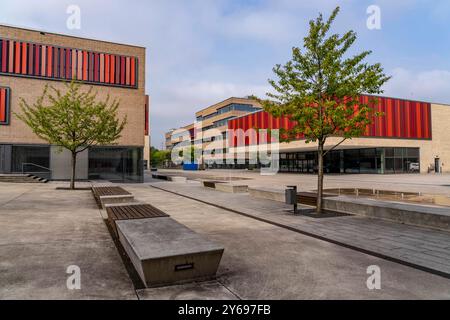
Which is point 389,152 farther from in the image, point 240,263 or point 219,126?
point 219,126

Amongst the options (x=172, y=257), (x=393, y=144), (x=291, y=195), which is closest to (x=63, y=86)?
(x=291, y=195)

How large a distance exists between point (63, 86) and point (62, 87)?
0.13 m

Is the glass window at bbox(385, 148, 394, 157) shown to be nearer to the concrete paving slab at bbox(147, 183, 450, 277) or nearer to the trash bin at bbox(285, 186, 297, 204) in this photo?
the concrete paving slab at bbox(147, 183, 450, 277)

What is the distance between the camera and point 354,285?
4.36 m

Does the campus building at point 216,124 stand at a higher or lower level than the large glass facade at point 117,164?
higher

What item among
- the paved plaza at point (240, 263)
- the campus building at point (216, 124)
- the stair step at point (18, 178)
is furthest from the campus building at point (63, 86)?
the campus building at point (216, 124)

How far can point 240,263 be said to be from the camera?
5.35 meters

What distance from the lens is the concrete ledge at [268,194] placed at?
14.0 m

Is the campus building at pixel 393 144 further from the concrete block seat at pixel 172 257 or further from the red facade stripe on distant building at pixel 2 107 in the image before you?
the concrete block seat at pixel 172 257

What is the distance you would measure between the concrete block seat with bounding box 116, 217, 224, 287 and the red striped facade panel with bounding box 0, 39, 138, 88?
27.3 meters

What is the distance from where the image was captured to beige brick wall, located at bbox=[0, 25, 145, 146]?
26.5m

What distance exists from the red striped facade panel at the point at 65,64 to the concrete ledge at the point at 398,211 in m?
25.2

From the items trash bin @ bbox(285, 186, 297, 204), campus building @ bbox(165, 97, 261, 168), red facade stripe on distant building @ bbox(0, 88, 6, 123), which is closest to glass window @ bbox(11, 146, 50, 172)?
red facade stripe on distant building @ bbox(0, 88, 6, 123)
